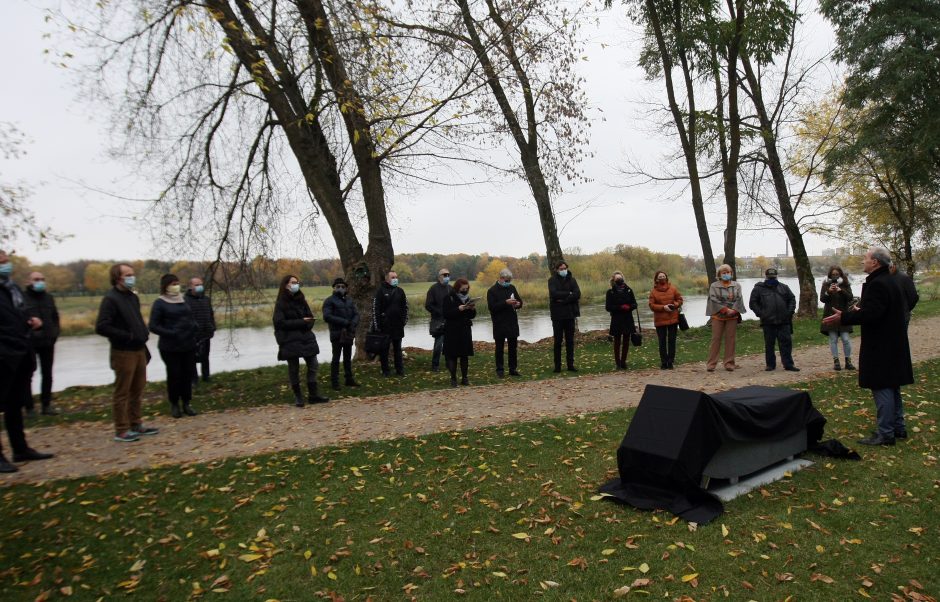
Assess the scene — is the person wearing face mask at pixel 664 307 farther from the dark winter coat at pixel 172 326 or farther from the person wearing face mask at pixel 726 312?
the dark winter coat at pixel 172 326

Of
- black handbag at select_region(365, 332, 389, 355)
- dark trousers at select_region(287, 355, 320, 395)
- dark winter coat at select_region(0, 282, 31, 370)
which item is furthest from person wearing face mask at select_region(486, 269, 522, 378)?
dark winter coat at select_region(0, 282, 31, 370)

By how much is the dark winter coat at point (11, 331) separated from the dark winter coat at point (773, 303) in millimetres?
10008

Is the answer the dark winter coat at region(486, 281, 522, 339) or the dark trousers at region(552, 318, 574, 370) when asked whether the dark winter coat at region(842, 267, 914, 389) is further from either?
the dark winter coat at region(486, 281, 522, 339)

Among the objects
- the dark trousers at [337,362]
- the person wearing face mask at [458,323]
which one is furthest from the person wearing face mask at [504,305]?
the dark trousers at [337,362]

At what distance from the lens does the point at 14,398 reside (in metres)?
5.95

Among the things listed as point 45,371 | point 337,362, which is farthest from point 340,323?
point 45,371

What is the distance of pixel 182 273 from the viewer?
11.3 metres

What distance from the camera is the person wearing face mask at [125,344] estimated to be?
657 centimetres

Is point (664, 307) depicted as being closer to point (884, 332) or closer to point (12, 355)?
point (884, 332)

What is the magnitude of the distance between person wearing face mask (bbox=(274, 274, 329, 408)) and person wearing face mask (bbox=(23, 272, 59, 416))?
11.9ft

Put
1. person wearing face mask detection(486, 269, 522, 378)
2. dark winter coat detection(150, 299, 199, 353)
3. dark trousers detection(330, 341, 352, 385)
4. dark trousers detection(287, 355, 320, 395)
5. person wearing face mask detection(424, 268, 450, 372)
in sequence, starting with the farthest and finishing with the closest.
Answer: person wearing face mask detection(424, 268, 450, 372) → person wearing face mask detection(486, 269, 522, 378) → dark trousers detection(330, 341, 352, 385) → dark trousers detection(287, 355, 320, 395) → dark winter coat detection(150, 299, 199, 353)

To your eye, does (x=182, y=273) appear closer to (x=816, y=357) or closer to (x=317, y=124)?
(x=317, y=124)

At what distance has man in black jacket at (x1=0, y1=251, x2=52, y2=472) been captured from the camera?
5539 millimetres

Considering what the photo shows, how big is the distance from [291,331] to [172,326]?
1533 mm
